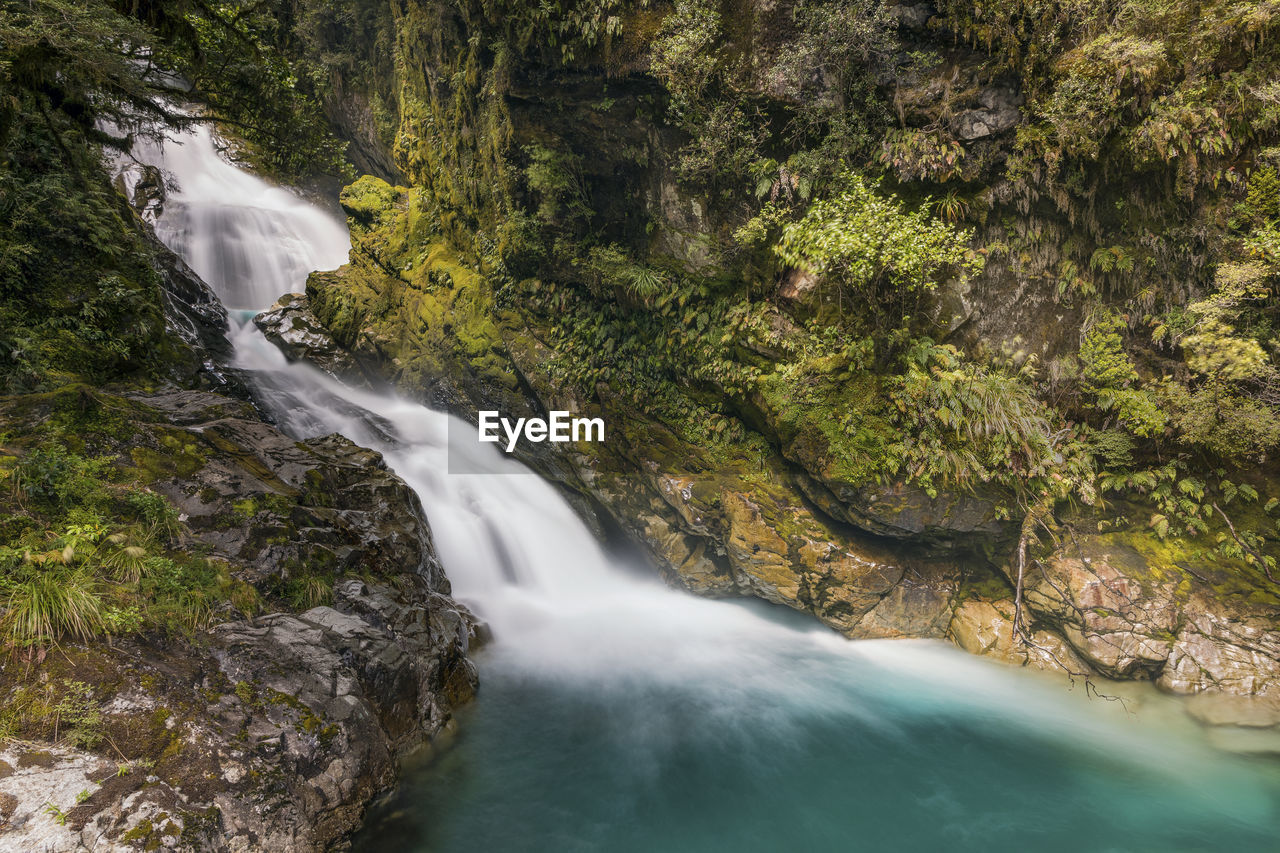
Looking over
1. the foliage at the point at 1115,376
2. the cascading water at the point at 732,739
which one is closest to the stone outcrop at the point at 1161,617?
the cascading water at the point at 732,739

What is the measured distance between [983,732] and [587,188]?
1068 cm

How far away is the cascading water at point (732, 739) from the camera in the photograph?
5.45 meters

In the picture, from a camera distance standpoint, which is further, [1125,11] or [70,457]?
[1125,11]

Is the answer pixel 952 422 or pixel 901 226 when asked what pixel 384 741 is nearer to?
pixel 952 422

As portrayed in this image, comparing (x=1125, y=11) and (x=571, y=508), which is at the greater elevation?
(x=1125, y=11)

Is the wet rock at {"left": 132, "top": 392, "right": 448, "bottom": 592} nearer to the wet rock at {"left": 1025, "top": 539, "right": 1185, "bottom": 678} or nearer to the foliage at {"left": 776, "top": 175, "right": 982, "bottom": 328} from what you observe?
the foliage at {"left": 776, "top": 175, "right": 982, "bottom": 328}

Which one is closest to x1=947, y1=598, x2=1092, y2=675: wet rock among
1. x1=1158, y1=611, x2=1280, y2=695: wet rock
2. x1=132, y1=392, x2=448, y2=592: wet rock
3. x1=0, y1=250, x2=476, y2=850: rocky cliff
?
A: x1=1158, y1=611, x2=1280, y2=695: wet rock

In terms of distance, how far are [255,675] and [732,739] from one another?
540 centimetres

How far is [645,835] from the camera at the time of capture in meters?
5.34

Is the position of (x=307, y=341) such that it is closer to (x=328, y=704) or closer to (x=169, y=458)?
(x=169, y=458)

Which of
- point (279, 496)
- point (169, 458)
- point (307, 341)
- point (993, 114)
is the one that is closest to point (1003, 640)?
point (993, 114)

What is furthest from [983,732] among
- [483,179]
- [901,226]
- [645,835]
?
[483,179]

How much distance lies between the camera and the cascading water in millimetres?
5449

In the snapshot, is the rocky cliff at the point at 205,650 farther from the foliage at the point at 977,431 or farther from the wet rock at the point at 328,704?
the foliage at the point at 977,431
